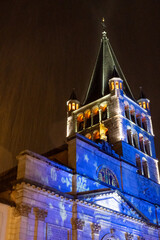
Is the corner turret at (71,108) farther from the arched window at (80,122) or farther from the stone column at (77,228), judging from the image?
the stone column at (77,228)

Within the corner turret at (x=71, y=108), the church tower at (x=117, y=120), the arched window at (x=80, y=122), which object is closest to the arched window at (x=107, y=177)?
the church tower at (x=117, y=120)

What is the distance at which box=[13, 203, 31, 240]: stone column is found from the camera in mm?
20617

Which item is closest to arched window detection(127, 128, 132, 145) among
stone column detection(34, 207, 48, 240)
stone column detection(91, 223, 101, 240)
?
stone column detection(91, 223, 101, 240)

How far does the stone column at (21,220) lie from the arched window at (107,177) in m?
11.1

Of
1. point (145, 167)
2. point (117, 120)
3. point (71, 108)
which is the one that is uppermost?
point (71, 108)

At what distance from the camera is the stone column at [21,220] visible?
20617 millimetres

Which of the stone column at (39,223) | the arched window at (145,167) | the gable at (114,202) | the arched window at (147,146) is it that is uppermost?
the arched window at (147,146)

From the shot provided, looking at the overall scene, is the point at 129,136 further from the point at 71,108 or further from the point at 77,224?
the point at 77,224

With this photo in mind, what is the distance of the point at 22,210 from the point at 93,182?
362 inches

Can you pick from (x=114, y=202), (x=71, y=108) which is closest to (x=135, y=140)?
(x=71, y=108)

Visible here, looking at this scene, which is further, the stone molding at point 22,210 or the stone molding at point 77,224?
the stone molding at point 77,224

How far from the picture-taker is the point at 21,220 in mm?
21047

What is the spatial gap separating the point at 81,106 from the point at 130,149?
Result: 11.6 metres

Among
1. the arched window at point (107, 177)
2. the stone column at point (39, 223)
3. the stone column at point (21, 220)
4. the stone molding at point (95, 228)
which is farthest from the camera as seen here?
the arched window at point (107, 177)
